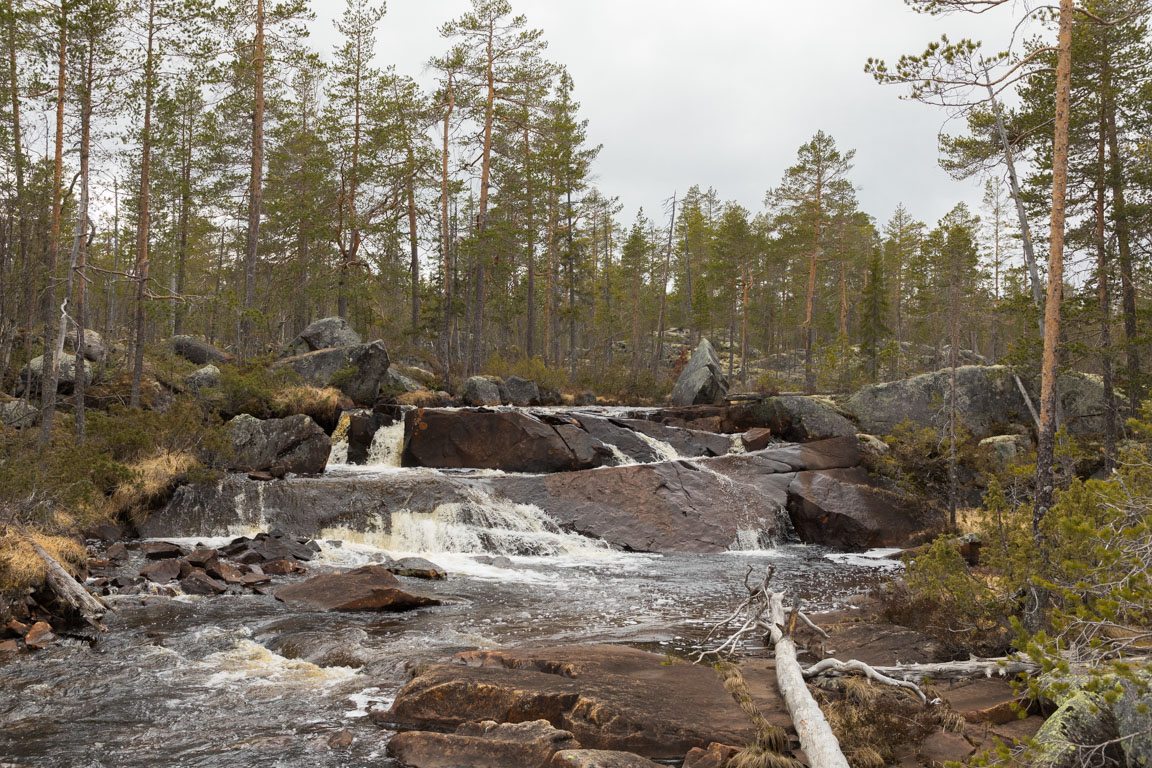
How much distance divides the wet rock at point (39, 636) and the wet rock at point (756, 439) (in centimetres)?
1804

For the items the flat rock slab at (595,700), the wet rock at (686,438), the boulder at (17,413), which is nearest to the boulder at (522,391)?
the wet rock at (686,438)

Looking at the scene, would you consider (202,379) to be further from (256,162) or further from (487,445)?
(487,445)

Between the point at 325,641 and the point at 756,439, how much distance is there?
16.6 meters

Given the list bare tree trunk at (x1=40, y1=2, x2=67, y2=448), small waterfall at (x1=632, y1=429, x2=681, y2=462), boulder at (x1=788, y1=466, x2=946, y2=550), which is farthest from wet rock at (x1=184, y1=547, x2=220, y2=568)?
boulder at (x1=788, y1=466, x2=946, y2=550)

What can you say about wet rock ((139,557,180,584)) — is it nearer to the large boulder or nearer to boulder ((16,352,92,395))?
boulder ((16,352,92,395))

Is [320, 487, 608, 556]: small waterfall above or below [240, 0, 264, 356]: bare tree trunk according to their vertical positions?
below

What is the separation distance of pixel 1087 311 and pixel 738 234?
30514mm

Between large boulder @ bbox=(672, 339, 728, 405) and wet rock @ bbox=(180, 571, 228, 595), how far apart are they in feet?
67.4

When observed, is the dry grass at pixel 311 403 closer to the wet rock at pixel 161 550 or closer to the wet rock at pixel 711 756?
the wet rock at pixel 161 550

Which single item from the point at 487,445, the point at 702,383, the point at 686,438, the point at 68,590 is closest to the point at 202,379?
the point at 487,445

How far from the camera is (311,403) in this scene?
20.1 meters

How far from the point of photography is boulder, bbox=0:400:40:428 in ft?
49.1

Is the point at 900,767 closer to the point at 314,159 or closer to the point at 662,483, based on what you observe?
the point at 662,483

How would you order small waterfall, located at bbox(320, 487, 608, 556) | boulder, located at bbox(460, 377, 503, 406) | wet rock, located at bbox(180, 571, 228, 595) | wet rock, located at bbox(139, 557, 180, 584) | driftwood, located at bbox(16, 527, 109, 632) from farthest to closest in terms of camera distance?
boulder, located at bbox(460, 377, 503, 406) → small waterfall, located at bbox(320, 487, 608, 556) → wet rock, located at bbox(139, 557, 180, 584) → wet rock, located at bbox(180, 571, 228, 595) → driftwood, located at bbox(16, 527, 109, 632)
